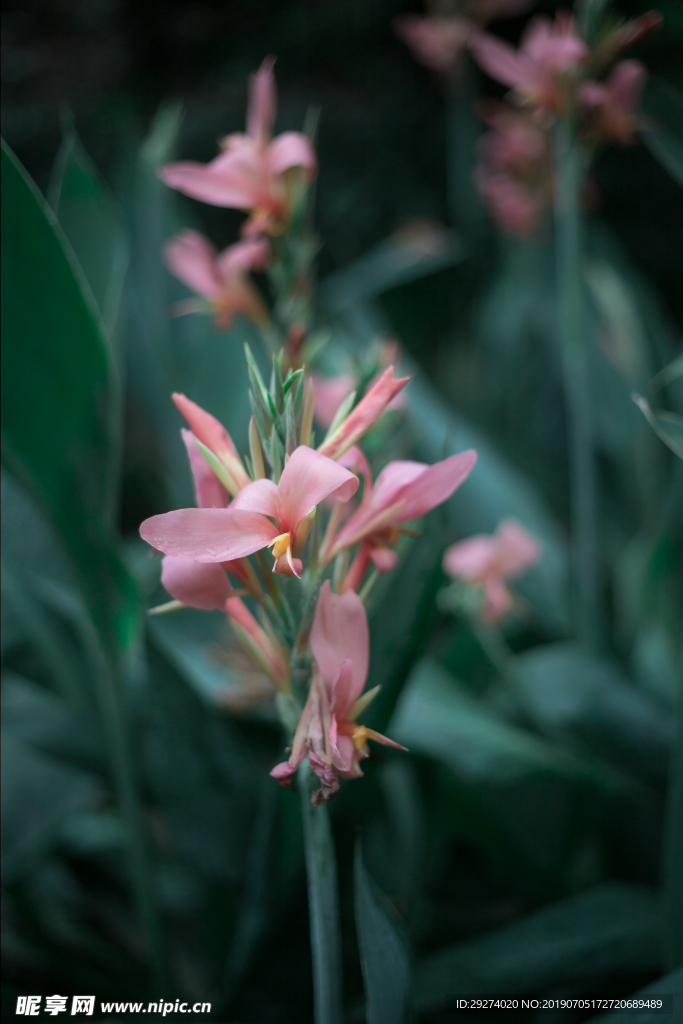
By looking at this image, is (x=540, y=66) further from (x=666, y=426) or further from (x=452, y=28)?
(x=452, y=28)

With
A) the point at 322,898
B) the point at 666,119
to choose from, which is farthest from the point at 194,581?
the point at 666,119

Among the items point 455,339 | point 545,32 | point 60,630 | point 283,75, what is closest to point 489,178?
point 455,339


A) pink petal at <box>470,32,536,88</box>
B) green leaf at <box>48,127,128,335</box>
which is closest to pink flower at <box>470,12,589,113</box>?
pink petal at <box>470,32,536,88</box>

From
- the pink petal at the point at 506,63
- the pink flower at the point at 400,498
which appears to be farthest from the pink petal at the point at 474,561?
the pink petal at the point at 506,63

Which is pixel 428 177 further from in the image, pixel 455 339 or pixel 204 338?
pixel 204 338

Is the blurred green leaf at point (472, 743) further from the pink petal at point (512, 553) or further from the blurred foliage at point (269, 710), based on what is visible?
the pink petal at point (512, 553)

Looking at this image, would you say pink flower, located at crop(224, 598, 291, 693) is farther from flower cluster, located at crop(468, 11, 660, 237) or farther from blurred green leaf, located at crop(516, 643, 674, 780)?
A: flower cluster, located at crop(468, 11, 660, 237)
